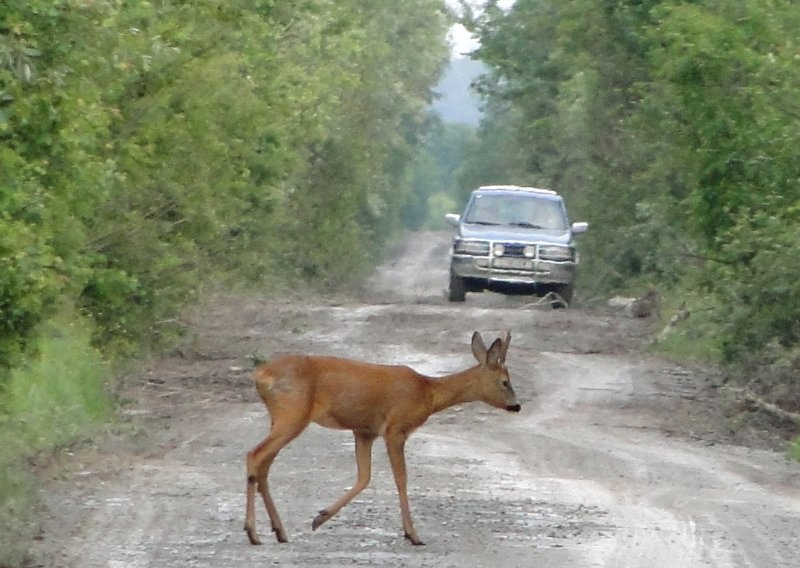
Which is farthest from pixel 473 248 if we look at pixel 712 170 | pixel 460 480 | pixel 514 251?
pixel 460 480

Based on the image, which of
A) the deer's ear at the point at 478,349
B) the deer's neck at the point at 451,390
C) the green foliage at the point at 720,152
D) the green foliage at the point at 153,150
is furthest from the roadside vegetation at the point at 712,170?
the deer's neck at the point at 451,390

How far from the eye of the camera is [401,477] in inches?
388

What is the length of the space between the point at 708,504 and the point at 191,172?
851 cm

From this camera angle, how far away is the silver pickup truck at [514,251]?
1098 inches

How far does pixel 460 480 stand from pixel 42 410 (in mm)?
3822

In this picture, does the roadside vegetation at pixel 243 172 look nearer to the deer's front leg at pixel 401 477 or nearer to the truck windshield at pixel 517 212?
the truck windshield at pixel 517 212

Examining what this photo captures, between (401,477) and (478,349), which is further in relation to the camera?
(478,349)

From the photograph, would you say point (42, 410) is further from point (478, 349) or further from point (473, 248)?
point (473, 248)

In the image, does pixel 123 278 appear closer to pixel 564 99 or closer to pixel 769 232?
pixel 769 232

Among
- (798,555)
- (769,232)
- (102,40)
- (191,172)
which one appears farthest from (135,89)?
(798,555)

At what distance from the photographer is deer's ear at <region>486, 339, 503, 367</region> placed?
1045 cm

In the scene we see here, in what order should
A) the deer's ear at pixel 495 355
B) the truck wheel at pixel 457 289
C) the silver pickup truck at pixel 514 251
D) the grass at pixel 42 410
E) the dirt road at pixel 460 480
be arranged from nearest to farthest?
the dirt road at pixel 460 480 < the grass at pixel 42 410 < the deer's ear at pixel 495 355 < the silver pickup truck at pixel 514 251 < the truck wheel at pixel 457 289

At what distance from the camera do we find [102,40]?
12.3 m

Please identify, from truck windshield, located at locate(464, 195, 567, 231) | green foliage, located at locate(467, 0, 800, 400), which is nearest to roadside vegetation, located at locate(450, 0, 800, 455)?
green foliage, located at locate(467, 0, 800, 400)
